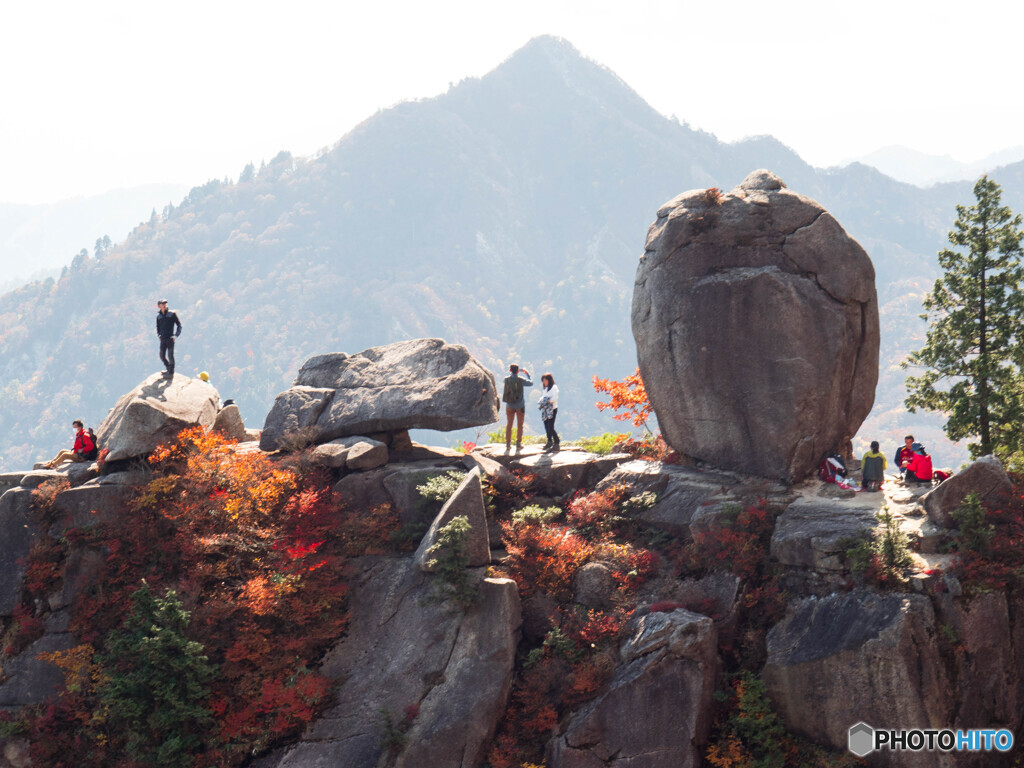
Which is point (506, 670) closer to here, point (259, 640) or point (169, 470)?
point (259, 640)

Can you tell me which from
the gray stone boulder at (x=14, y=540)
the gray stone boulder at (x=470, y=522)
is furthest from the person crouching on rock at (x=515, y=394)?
the gray stone boulder at (x=14, y=540)

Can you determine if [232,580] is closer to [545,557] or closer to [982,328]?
[545,557]

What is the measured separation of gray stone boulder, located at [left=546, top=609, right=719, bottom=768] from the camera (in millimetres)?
14164

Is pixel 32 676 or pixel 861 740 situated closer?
pixel 861 740

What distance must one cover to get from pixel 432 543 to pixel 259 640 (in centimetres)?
424

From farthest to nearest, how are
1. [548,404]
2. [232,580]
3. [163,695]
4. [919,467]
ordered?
[548,404]
[919,467]
[232,580]
[163,695]

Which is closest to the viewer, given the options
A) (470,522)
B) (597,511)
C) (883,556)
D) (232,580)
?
(883,556)

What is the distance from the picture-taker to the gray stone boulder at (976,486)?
15492mm

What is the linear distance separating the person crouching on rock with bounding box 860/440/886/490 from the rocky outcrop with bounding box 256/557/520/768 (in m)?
9.24

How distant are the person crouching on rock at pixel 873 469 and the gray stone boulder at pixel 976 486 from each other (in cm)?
221

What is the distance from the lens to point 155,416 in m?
19.5

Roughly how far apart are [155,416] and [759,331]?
16.1m

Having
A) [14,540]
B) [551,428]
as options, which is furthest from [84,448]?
[551,428]

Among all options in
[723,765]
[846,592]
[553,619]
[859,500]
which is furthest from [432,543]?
[859,500]
